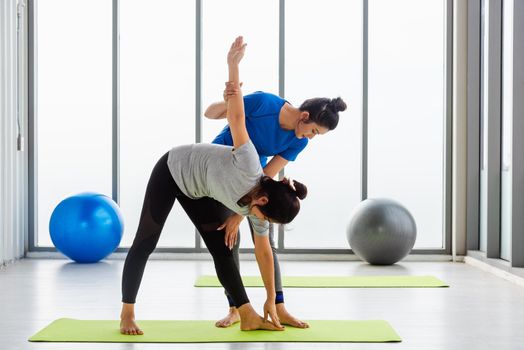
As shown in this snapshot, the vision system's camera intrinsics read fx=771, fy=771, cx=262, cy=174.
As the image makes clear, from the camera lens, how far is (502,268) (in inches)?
211

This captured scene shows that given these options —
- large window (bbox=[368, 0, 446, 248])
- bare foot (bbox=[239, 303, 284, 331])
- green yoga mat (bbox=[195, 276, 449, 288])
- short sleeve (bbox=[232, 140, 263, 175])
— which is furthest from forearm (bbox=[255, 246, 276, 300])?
large window (bbox=[368, 0, 446, 248])

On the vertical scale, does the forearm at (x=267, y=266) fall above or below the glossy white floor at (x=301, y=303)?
above

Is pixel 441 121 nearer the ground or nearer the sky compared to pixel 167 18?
nearer the ground

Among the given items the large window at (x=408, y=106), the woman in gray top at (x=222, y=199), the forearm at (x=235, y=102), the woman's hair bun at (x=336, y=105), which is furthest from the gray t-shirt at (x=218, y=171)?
the large window at (x=408, y=106)

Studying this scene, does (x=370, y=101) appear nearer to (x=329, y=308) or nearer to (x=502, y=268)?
(x=502, y=268)

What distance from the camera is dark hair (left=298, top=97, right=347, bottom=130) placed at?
319 cm

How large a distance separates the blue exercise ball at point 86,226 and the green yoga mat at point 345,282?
0.99 metres

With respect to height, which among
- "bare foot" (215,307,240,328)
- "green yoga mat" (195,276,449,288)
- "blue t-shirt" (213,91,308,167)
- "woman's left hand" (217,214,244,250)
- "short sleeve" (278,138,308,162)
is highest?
"blue t-shirt" (213,91,308,167)

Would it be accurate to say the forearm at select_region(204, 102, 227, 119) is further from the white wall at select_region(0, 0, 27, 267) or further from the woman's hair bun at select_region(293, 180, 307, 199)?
the white wall at select_region(0, 0, 27, 267)

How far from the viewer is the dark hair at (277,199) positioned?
2902mm

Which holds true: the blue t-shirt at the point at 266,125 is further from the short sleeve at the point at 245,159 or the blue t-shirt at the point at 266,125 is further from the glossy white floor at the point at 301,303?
the glossy white floor at the point at 301,303

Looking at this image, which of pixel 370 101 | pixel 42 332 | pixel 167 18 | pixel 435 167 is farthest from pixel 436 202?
pixel 42 332

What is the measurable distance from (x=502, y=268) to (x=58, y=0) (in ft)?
13.8

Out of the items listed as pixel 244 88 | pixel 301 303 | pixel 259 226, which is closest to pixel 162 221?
pixel 259 226
